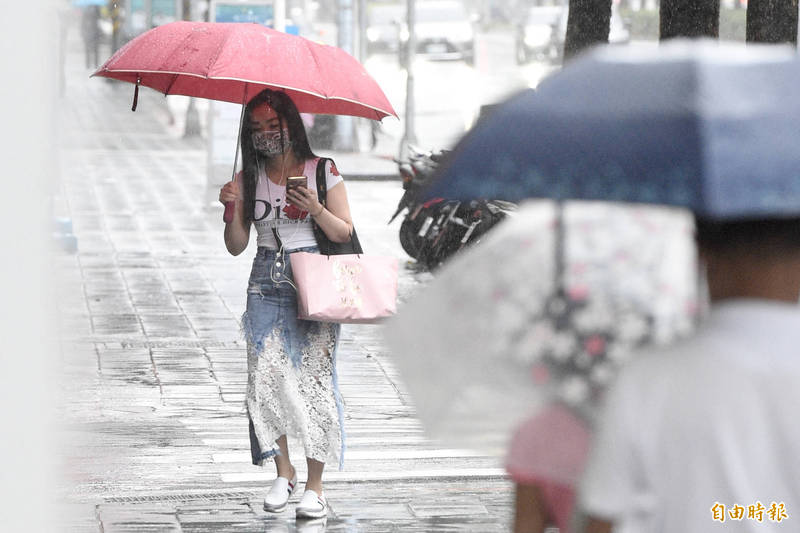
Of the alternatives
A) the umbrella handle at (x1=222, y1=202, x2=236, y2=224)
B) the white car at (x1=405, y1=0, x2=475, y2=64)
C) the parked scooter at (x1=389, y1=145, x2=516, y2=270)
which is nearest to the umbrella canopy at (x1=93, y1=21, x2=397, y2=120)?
the umbrella handle at (x1=222, y1=202, x2=236, y2=224)

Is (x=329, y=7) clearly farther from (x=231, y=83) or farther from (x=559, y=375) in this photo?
(x=559, y=375)

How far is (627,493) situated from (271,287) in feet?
12.5

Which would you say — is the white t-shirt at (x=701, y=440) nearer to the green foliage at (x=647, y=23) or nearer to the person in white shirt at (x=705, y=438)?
the person in white shirt at (x=705, y=438)

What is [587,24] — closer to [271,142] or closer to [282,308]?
[271,142]

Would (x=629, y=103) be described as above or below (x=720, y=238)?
above

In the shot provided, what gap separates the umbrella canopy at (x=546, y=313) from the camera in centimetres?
216

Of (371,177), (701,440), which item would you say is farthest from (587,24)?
(371,177)

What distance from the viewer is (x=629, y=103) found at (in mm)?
2209

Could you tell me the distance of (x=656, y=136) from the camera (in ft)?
7.11

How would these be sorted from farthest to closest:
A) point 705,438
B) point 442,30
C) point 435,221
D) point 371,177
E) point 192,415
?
1. point 442,30
2. point 371,177
3. point 435,221
4. point 192,415
5. point 705,438

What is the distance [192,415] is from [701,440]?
5602mm

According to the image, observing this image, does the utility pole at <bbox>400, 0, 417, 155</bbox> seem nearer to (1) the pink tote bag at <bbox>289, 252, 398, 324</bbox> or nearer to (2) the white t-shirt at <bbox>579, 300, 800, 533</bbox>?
(1) the pink tote bag at <bbox>289, 252, 398, 324</bbox>

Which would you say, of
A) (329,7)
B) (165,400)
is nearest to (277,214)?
(165,400)

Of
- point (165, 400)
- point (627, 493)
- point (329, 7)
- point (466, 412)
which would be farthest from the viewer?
point (329, 7)
